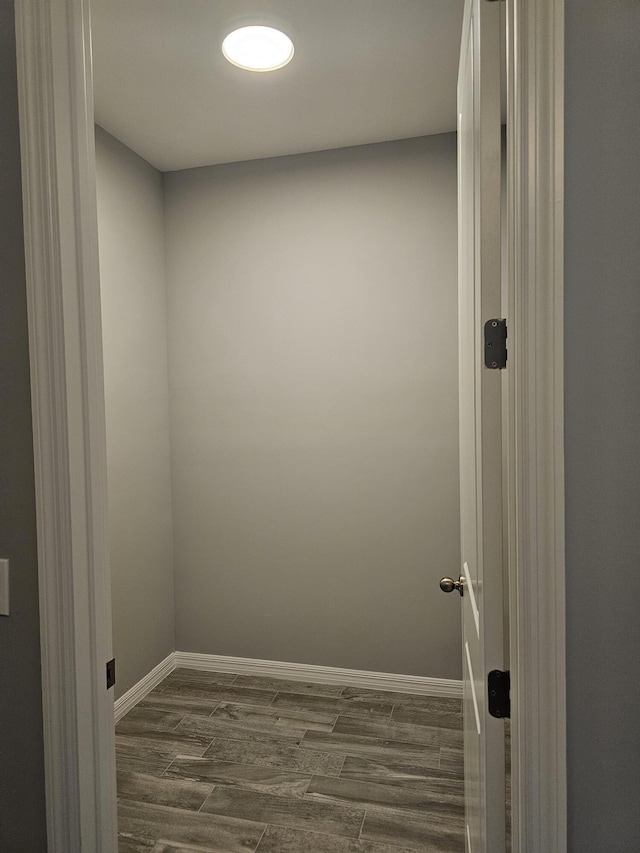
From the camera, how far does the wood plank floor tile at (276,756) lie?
2.47 m

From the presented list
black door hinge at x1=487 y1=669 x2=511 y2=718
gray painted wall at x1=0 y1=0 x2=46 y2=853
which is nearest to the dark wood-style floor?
gray painted wall at x1=0 y1=0 x2=46 y2=853

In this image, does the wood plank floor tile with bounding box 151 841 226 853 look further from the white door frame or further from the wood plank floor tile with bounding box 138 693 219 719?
the white door frame

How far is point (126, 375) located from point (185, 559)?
1.12 metres

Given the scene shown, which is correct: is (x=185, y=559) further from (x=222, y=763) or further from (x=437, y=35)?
(x=437, y=35)

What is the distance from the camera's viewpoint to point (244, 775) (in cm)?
242

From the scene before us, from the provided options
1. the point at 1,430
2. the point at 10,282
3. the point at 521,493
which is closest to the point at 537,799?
the point at 521,493

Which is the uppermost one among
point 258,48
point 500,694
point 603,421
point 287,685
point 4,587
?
point 258,48

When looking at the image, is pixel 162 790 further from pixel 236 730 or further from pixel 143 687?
pixel 143 687

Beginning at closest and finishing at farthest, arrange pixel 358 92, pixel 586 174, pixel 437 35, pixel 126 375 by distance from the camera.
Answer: pixel 586 174
pixel 437 35
pixel 358 92
pixel 126 375

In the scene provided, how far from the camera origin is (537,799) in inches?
34.8

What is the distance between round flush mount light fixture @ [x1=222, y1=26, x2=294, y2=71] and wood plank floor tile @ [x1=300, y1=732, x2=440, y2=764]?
108 inches

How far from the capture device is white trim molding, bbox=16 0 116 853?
1.01 m

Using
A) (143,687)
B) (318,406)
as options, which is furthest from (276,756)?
(318,406)

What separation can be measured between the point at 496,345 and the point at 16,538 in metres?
0.90
